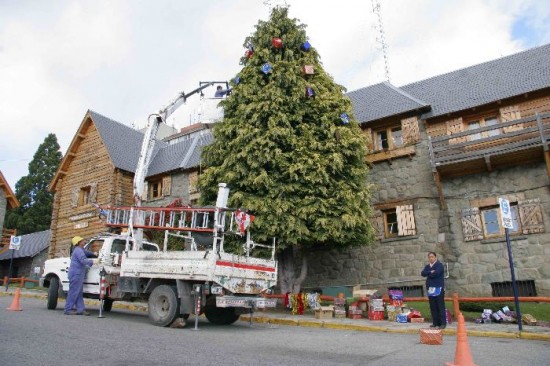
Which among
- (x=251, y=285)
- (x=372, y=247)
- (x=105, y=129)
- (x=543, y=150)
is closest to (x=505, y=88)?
(x=543, y=150)

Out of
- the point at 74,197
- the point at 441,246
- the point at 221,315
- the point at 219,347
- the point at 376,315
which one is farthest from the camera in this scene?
the point at 74,197

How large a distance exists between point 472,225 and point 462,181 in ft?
5.51

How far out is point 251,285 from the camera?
9844mm

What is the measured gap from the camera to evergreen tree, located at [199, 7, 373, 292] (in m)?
13.2

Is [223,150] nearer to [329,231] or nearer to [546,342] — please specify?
[329,231]

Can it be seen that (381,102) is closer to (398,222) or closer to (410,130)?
(410,130)

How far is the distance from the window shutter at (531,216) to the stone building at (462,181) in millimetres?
30

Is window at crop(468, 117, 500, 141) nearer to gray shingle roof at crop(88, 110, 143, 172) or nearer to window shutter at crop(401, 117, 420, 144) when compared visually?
window shutter at crop(401, 117, 420, 144)

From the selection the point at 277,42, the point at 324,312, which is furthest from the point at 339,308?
the point at 277,42

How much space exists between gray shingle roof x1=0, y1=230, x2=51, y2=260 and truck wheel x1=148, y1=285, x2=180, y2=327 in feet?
90.1

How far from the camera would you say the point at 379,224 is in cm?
1720

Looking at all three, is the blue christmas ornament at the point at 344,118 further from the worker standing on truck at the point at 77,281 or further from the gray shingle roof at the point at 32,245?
the gray shingle roof at the point at 32,245

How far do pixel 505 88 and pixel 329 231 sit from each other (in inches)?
355

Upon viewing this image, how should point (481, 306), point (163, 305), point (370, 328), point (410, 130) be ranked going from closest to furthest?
point (163, 305)
point (370, 328)
point (481, 306)
point (410, 130)
